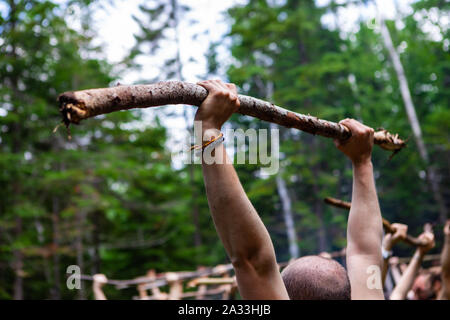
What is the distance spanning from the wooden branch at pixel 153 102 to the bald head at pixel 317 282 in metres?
0.69

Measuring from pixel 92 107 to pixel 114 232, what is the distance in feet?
36.1

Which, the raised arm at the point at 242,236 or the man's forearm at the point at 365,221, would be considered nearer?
the raised arm at the point at 242,236

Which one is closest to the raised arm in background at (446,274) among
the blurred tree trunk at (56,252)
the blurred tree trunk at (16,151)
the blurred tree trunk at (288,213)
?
the blurred tree trunk at (16,151)

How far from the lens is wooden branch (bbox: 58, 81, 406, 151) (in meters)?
1.04

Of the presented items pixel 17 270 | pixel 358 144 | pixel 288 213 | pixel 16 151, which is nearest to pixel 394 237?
pixel 358 144

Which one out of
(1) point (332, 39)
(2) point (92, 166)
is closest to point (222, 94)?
(2) point (92, 166)

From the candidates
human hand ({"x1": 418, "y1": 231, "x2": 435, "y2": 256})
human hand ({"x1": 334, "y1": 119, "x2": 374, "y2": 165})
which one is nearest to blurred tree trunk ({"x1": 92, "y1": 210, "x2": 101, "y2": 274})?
human hand ({"x1": 418, "y1": 231, "x2": 435, "y2": 256})

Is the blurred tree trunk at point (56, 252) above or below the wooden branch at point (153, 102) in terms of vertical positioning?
below

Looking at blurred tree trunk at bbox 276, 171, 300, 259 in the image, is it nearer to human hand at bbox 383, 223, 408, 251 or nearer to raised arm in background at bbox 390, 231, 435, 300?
raised arm in background at bbox 390, 231, 435, 300

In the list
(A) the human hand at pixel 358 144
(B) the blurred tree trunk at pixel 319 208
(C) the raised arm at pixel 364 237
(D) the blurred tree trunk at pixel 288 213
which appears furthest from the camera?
(D) the blurred tree trunk at pixel 288 213

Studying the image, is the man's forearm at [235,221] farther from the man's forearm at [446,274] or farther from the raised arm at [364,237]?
the man's forearm at [446,274]

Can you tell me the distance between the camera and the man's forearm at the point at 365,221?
1837 mm

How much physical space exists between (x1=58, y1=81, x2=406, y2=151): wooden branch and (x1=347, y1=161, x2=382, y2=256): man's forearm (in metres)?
0.35

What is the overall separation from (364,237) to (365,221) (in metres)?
0.08
